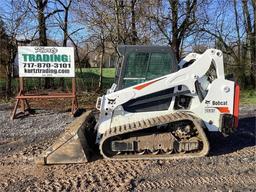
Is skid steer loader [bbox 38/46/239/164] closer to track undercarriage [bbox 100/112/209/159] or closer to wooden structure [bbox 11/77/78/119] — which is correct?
track undercarriage [bbox 100/112/209/159]

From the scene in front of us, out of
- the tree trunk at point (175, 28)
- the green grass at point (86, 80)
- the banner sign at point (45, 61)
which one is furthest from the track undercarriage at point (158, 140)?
the tree trunk at point (175, 28)

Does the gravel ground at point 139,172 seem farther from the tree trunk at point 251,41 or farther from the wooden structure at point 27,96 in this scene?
the tree trunk at point 251,41

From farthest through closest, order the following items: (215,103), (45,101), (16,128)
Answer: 1. (45,101)
2. (16,128)
3. (215,103)

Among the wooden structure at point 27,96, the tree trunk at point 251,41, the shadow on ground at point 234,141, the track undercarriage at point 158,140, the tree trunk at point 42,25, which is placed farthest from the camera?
the tree trunk at point 251,41

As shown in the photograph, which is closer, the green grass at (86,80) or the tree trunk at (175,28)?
the green grass at (86,80)

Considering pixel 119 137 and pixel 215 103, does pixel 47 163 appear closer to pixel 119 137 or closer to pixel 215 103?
pixel 119 137

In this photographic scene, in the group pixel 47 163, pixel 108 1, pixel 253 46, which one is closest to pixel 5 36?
pixel 108 1

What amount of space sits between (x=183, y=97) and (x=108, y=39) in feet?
35.0

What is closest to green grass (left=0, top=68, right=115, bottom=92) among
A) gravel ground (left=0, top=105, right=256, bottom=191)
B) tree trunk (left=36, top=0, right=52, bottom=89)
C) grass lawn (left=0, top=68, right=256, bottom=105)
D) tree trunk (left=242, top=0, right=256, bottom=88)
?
grass lawn (left=0, top=68, right=256, bottom=105)

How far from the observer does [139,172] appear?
5.95 meters


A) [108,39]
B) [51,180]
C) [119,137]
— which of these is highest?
[108,39]

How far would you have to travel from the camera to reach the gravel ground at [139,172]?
5.34 meters

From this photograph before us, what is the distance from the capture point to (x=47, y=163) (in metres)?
6.45

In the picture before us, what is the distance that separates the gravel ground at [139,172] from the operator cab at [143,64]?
1.55m
